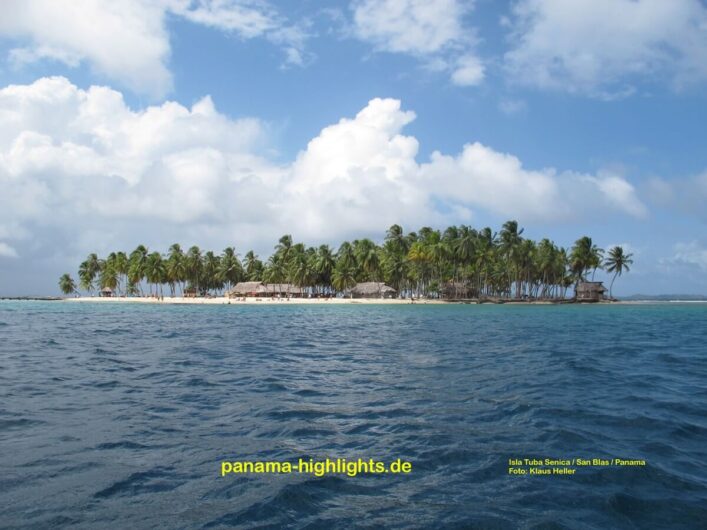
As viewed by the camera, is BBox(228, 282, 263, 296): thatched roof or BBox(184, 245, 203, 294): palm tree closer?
BBox(228, 282, 263, 296): thatched roof

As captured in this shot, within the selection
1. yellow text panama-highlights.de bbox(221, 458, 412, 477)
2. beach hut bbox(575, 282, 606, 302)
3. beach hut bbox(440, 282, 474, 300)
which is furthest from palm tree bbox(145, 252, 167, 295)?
yellow text panama-highlights.de bbox(221, 458, 412, 477)

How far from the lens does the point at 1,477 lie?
6.74 meters

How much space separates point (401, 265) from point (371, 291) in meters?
10.8

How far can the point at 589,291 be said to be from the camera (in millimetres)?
111688

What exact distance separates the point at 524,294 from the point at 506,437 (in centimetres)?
12180

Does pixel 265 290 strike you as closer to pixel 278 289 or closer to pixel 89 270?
pixel 278 289

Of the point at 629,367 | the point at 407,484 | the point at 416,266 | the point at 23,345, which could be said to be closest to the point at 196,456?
the point at 407,484

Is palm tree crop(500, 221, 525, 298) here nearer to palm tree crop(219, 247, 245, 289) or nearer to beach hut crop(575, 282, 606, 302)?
beach hut crop(575, 282, 606, 302)

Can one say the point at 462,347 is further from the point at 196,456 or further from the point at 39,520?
the point at 39,520

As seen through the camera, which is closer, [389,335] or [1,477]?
[1,477]

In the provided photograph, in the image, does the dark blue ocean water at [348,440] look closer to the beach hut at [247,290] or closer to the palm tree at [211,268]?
the beach hut at [247,290]

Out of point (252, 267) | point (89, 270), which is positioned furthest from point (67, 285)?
point (252, 267)

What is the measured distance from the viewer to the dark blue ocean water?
19.4 ft

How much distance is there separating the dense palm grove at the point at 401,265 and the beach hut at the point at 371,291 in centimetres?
507
